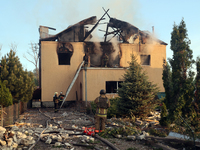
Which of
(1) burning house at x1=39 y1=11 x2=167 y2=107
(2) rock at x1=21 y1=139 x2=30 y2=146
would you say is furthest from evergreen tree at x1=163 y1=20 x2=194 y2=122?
(1) burning house at x1=39 y1=11 x2=167 y2=107

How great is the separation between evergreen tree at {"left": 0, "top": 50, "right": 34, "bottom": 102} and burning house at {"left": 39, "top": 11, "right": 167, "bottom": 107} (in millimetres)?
4630

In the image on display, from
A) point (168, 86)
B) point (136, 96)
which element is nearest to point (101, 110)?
point (168, 86)

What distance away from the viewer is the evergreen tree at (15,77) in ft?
43.5

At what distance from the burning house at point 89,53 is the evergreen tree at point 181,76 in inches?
388

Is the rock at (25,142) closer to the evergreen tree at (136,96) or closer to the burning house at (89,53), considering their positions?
the evergreen tree at (136,96)

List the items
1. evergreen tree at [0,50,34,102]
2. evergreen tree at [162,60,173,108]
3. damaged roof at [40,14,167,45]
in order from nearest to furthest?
evergreen tree at [162,60,173,108]
evergreen tree at [0,50,34,102]
damaged roof at [40,14,167,45]

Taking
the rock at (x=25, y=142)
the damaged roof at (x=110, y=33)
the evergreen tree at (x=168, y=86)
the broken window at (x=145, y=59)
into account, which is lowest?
the rock at (x=25, y=142)

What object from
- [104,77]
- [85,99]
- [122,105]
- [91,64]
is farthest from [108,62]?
[122,105]

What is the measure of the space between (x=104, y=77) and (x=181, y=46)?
31.9ft

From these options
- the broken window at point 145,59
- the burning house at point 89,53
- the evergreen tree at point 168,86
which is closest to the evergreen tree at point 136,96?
the evergreen tree at point 168,86

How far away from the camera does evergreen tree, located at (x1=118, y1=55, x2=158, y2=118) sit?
10834 mm

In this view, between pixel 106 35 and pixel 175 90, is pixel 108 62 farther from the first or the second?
pixel 175 90

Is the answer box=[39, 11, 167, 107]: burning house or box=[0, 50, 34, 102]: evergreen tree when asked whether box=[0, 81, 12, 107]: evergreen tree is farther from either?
box=[39, 11, 167, 107]: burning house

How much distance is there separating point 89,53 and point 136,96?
411 inches
